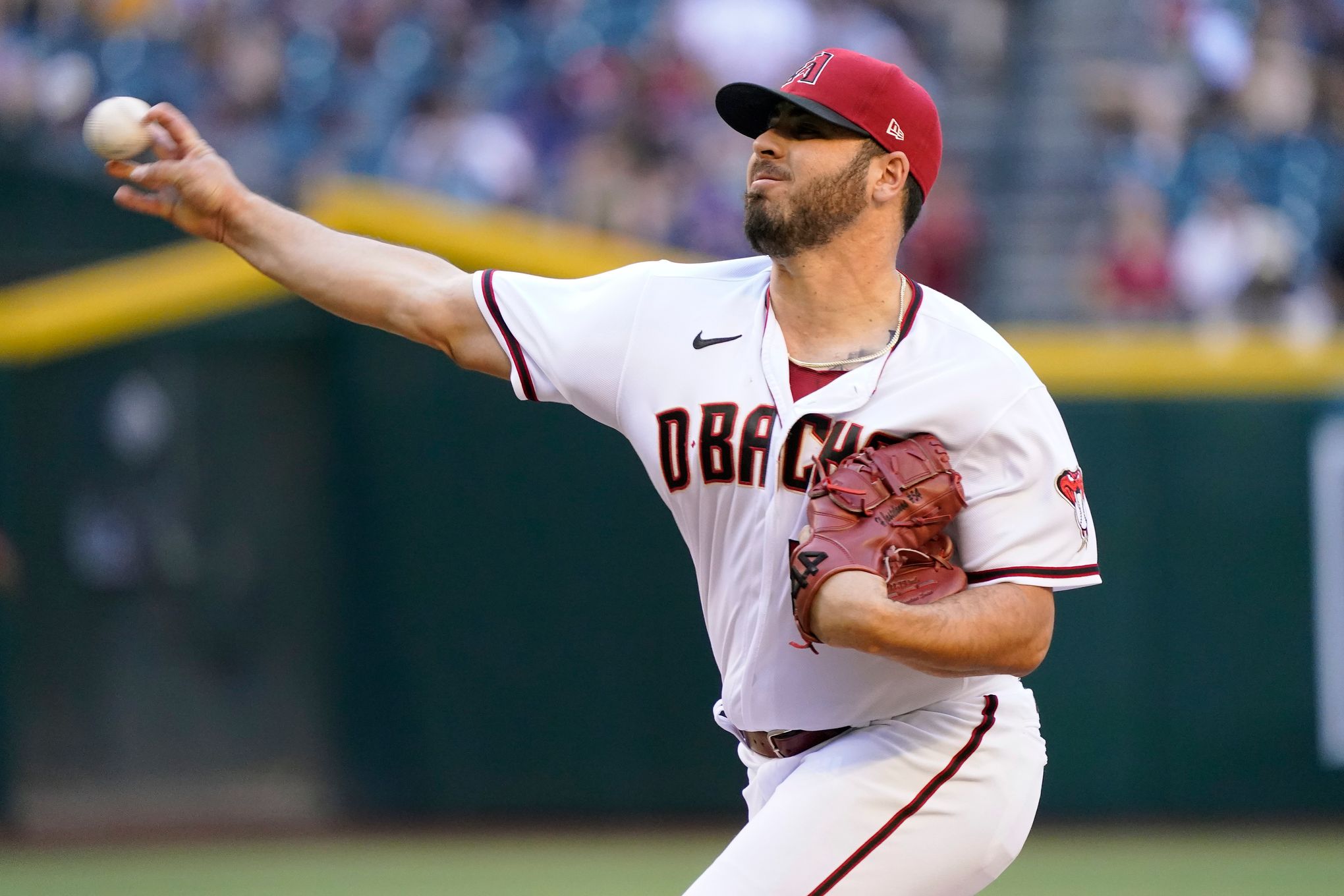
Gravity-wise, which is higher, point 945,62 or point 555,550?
point 945,62

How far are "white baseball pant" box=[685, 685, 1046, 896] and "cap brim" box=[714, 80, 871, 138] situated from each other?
106 centimetres

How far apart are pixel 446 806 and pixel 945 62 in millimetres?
6675

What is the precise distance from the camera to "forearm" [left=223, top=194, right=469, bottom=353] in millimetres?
3223

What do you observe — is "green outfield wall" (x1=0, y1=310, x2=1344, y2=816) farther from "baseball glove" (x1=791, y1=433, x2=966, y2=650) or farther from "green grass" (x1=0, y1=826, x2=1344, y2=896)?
"baseball glove" (x1=791, y1=433, x2=966, y2=650)

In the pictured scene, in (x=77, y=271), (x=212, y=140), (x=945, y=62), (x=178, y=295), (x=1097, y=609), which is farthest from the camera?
(x=945, y=62)

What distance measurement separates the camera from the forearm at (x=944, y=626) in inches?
106

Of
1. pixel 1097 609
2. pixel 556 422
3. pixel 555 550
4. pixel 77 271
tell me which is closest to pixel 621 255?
pixel 556 422

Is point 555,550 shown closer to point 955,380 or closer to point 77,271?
point 77,271

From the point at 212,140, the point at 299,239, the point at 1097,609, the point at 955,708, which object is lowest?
the point at 1097,609

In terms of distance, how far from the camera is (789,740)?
3.13 m

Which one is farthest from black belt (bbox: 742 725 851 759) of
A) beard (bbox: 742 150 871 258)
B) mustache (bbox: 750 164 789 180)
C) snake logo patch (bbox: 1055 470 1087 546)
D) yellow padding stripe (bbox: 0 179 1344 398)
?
yellow padding stripe (bbox: 0 179 1344 398)

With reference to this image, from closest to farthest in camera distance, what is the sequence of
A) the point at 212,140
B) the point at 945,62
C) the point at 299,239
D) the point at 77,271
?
the point at 299,239 < the point at 77,271 < the point at 212,140 < the point at 945,62

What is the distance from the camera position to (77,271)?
380 inches

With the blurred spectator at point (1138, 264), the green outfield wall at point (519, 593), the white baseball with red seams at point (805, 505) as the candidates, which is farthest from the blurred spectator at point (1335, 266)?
the white baseball with red seams at point (805, 505)
